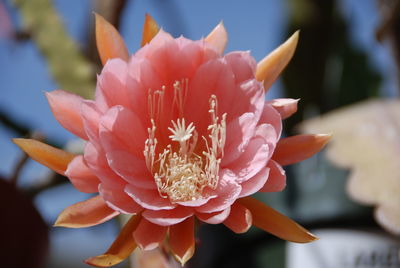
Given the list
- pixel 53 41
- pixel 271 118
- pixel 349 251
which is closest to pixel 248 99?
pixel 271 118

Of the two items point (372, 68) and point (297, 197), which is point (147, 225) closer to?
point (297, 197)

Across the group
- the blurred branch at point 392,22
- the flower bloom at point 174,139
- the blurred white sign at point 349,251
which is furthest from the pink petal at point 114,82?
the blurred branch at point 392,22

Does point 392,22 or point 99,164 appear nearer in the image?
point 99,164

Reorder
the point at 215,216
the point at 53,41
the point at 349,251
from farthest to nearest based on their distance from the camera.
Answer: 1. the point at 53,41
2. the point at 349,251
3. the point at 215,216

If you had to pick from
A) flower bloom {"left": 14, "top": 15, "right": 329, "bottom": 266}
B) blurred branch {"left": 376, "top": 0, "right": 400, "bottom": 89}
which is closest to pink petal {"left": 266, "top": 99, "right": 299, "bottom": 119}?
flower bloom {"left": 14, "top": 15, "right": 329, "bottom": 266}

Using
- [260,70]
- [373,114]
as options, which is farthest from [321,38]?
[260,70]

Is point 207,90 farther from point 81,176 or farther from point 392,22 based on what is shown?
point 392,22

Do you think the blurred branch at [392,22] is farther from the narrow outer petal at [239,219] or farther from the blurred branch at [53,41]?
the narrow outer petal at [239,219]
